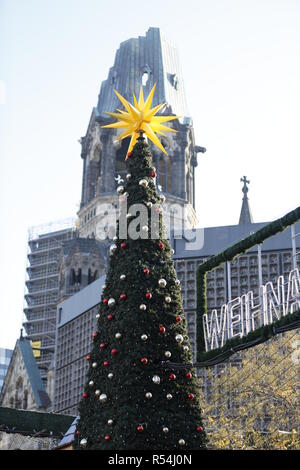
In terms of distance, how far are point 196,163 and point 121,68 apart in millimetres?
10074

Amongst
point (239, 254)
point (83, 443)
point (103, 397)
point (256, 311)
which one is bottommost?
point (83, 443)

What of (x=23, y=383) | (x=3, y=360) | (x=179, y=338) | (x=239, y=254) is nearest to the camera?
(x=179, y=338)

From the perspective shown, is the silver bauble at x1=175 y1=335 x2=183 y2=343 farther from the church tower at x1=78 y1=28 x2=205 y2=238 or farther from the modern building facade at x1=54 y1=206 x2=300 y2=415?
the church tower at x1=78 y1=28 x2=205 y2=238

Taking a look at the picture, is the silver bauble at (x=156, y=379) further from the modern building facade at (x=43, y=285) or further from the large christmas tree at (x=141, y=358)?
the modern building facade at (x=43, y=285)

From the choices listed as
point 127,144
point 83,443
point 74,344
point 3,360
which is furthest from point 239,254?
point 3,360

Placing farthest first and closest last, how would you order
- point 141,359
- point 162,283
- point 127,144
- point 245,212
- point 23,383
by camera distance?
point 127,144 → point 245,212 → point 23,383 → point 162,283 → point 141,359

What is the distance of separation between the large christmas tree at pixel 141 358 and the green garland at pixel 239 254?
127 centimetres

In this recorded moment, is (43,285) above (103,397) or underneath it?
above

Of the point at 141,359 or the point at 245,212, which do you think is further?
the point at 245,212

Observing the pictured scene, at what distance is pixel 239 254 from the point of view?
18.5 meters

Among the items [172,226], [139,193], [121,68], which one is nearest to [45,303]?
[172,226]

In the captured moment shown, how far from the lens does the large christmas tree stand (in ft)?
50.5

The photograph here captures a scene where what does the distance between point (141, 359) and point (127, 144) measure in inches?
2179

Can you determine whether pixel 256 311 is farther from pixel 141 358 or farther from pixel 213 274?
pixel 213 274
